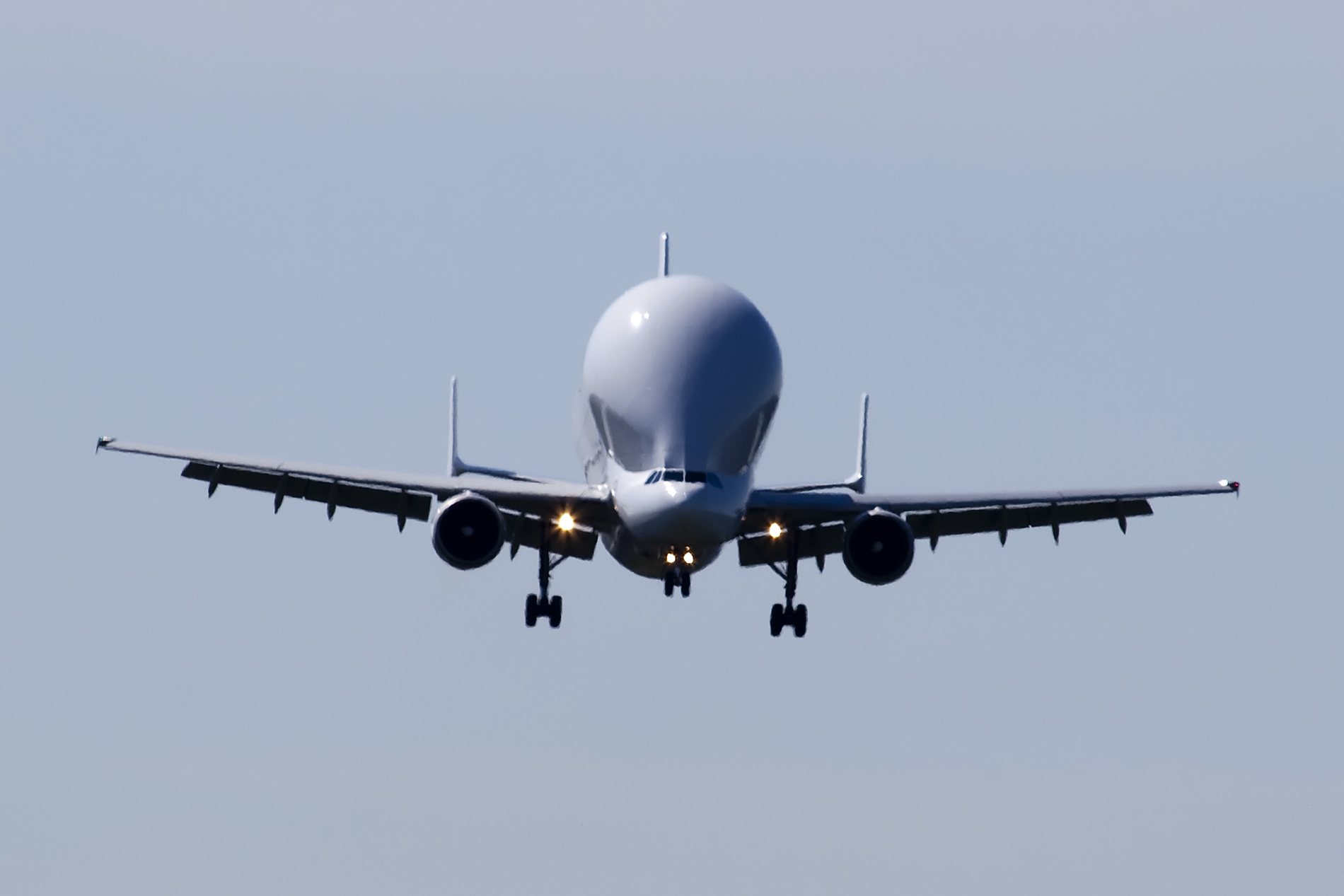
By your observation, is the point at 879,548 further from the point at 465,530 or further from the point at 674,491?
the point at 465,530

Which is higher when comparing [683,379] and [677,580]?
[683,379]

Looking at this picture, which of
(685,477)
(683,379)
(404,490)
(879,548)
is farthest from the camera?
(404,490)

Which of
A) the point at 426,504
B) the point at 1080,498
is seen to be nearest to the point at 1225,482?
the point at 1080,498

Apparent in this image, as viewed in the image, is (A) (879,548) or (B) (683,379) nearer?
(B) (683,379)

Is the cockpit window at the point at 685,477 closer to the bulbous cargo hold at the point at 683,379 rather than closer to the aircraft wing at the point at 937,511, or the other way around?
the bulbous cargo hold at the point at 683,379

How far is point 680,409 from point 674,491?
1986mm

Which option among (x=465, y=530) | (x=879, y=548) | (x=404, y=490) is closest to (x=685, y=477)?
(x=465, y=530)

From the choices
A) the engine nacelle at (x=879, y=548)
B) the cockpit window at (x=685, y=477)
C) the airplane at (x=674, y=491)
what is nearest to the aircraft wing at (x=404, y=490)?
the airplane at (x=674, y=491)

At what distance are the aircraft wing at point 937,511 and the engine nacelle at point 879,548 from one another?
0.57 metres

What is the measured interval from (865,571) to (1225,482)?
27.5ft

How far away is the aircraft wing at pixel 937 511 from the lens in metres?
54.1

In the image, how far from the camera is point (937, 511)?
56219 mm

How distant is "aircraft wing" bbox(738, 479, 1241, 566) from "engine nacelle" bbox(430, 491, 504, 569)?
5169 mm

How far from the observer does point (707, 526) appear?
164ft
